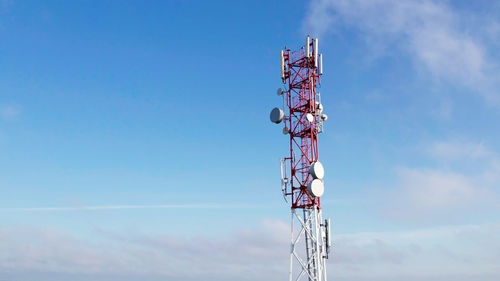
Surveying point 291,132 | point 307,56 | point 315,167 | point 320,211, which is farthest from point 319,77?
point 320,211

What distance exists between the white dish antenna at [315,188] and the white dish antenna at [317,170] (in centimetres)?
52

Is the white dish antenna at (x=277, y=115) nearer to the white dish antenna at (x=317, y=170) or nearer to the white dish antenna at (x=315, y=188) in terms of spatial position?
the white dish antenna at (x=317, y=170)

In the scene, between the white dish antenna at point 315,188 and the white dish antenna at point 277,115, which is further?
the white dish antenna at point 277,115

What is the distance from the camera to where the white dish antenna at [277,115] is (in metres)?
54.9

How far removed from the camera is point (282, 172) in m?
54.5

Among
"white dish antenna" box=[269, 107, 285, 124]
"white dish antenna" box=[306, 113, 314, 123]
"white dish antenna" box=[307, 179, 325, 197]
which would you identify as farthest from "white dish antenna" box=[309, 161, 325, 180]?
"white dish antenna" box=[269, 107, 285, 124]

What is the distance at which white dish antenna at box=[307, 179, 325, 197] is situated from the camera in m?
51.5

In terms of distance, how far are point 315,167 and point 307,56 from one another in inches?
494

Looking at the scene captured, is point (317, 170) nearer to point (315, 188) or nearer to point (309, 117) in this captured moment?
point (315, 188)

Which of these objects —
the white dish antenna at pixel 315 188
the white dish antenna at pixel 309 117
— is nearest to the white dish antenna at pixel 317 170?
the white dish antenna at pixel 315 188

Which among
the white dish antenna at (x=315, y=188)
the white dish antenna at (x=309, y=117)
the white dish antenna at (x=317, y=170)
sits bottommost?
the white dish antenna at (x=315, y=188)

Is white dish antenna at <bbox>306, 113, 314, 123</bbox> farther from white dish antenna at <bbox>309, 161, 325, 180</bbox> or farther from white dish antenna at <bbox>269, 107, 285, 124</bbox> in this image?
white dish antenna at <bbox>309, 161, 325, 180</bbox>

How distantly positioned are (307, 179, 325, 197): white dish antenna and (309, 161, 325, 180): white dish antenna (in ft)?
1.71

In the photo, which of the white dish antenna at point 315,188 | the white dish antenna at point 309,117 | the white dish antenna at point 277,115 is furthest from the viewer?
the white dish antenna at point 277,115
